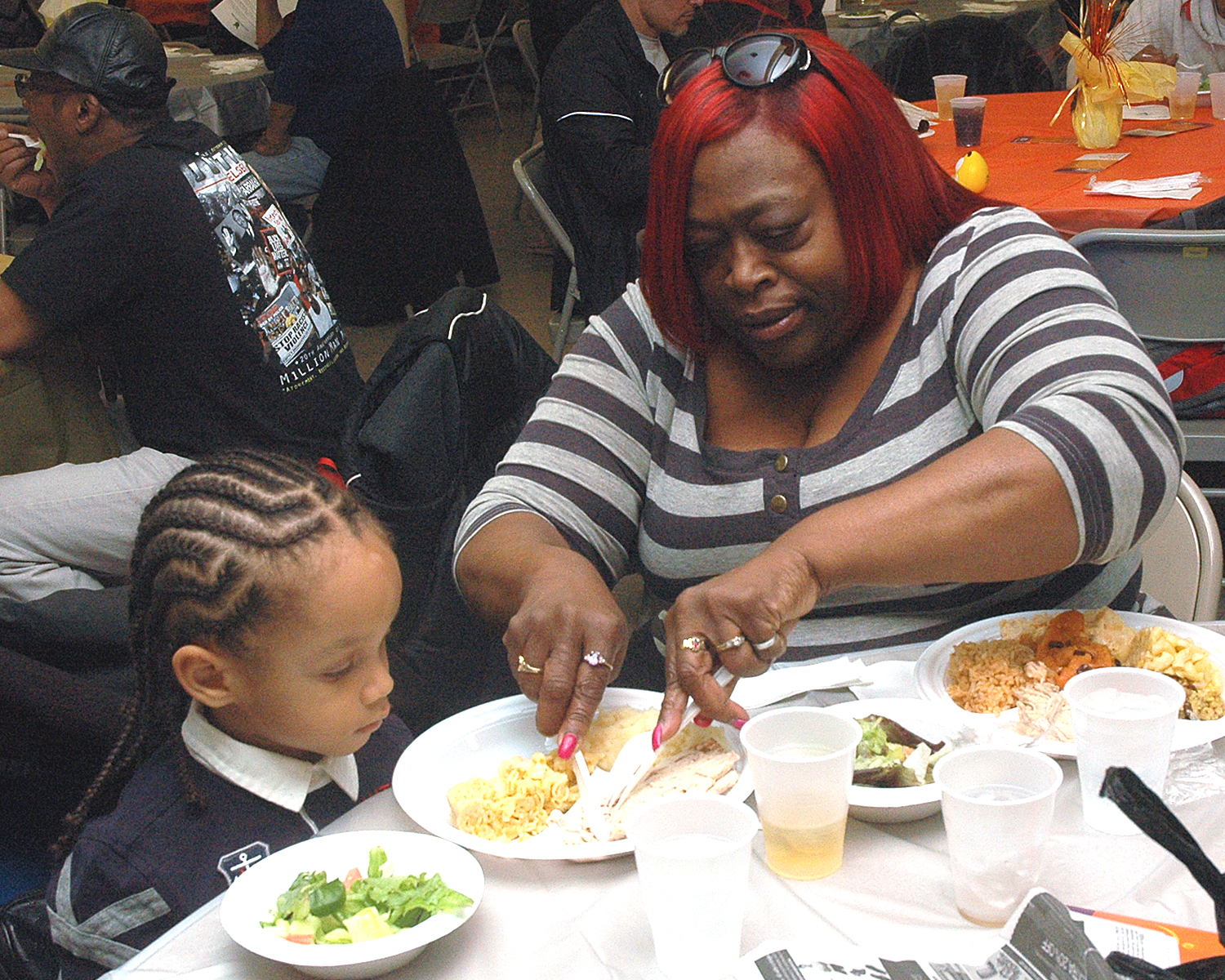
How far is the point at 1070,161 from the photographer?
3.70 m

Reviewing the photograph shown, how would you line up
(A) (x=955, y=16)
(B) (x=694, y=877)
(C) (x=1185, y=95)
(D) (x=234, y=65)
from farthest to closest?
(A) (x=955, y=16), (D) (x=234, y=65), (C) (x=1185, y=95), (B) (x=694, y=877)

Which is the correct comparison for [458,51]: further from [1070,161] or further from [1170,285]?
[1170,285]

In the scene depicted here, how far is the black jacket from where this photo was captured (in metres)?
4.11

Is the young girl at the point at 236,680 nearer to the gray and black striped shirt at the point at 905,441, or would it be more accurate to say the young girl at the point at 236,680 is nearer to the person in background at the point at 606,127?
the gray and black striped shirt at the point at 905,441

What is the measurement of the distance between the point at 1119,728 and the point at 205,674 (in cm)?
92

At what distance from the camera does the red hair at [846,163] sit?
62.2 inches

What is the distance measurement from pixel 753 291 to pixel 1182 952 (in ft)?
3.21

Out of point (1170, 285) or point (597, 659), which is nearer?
point (597, 659)

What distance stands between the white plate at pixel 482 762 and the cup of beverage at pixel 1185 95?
3647mm

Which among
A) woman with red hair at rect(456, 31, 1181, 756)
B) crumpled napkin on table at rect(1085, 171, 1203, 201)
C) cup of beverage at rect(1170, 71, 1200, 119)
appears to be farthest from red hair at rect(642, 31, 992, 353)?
cup of beverage at rect(1170, 71, 1200, 119)

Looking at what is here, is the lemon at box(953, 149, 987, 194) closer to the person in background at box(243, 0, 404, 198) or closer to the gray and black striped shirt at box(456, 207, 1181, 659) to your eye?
the gray and black striped shirt at box(456, 207, 1181, 659)

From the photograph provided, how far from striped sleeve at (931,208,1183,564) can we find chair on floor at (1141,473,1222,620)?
48cm

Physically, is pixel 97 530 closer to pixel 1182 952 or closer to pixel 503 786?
pixel 503 786

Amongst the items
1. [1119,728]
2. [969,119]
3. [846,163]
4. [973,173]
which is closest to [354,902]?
[1119,728]
